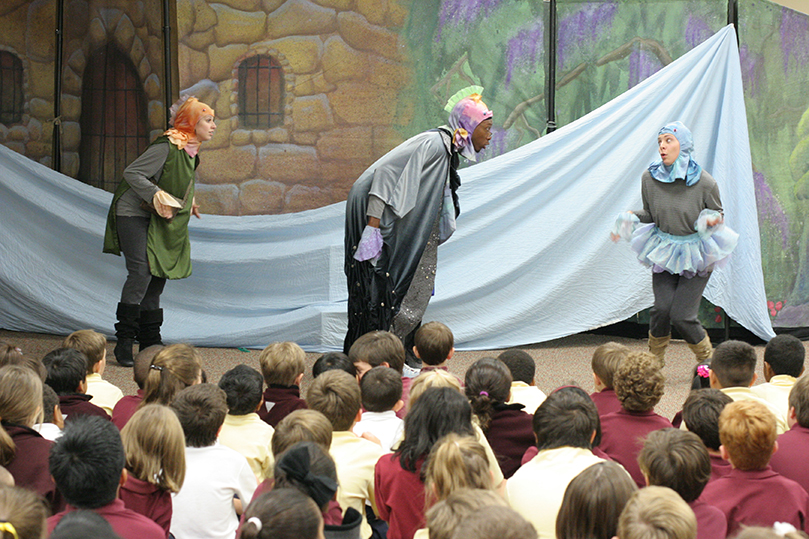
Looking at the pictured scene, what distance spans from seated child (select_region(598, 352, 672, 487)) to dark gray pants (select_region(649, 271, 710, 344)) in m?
1.83

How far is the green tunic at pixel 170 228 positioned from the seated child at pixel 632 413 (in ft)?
9.57

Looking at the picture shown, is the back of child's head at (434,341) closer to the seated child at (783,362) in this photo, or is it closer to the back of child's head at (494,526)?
the seated child at (783,362)

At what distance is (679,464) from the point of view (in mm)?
1907

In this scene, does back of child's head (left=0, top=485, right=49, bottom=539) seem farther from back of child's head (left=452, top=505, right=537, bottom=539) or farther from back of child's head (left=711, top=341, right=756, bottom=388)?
back of child's head (left=711, top=341, right=756, bottom=388)

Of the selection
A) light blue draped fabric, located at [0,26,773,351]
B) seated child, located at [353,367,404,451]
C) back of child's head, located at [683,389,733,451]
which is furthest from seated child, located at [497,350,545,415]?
light blue draped fabric, located at [0,26,773,351]

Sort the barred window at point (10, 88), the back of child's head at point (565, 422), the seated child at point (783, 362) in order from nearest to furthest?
1. the back of child's head at point (565, 422)
2. the seated child at point (783, 362)
3. the barred window at point (10, 88)

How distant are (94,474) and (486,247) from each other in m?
3.89

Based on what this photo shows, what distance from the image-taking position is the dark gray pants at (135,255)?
15.7 ft

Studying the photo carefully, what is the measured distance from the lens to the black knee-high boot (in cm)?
476

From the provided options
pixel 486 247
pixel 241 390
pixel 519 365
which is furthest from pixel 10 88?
pixel 519 365

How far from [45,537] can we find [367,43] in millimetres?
4435

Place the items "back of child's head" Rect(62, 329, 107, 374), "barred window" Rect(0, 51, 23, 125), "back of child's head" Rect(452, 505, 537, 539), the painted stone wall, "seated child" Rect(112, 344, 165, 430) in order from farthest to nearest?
"barred window" Rect(0, 51, 23, 125)
the painted stone wall
"back of child's head" Rect(62, 329, 107, 374)
"seated child" Rect(112, 344, 165, 430)
"back of child's head" Rect(452, 505, 537, 539)

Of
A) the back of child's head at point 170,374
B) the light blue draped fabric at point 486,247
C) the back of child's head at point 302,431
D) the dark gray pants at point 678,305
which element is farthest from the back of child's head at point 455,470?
the light blue draped fabric at point 486,247

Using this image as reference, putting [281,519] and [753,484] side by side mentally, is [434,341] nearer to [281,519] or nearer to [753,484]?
[753,484]
